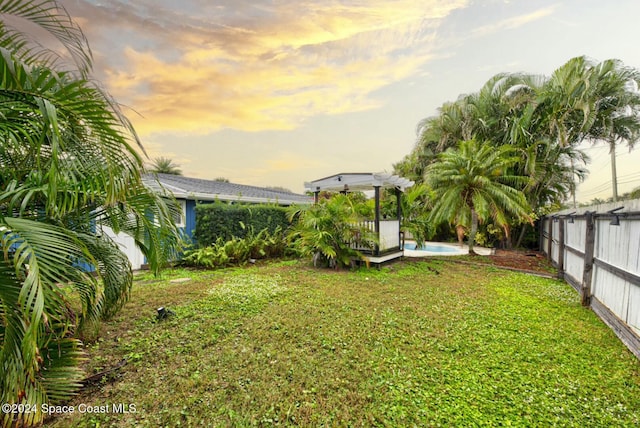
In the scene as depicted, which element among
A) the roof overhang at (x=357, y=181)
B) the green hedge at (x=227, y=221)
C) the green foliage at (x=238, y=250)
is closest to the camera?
the roof overhang at (x=357, y=181)

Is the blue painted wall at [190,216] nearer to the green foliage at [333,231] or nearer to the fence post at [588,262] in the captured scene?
the green foliage at [333,231]

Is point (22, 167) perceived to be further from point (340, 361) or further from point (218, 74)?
point (218, 74)

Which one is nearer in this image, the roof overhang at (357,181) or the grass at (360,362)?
the grass at (360,362)

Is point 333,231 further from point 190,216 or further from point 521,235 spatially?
point 521,235

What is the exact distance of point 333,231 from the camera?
7.64 meters

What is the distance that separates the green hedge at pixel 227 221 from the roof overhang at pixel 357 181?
2.03 m

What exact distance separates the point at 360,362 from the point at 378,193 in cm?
561

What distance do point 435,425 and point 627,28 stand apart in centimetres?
1190

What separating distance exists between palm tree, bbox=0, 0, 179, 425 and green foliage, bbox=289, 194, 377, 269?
481 centimetres

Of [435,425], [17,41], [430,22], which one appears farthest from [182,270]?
[430,22]

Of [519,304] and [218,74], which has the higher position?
[218,74]

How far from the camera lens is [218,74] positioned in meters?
7.52

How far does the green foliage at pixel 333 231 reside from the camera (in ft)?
24.8

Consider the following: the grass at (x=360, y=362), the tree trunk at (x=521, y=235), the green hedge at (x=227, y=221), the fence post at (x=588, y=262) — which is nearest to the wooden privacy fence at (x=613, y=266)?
the fence post at (x=588, y=262)
